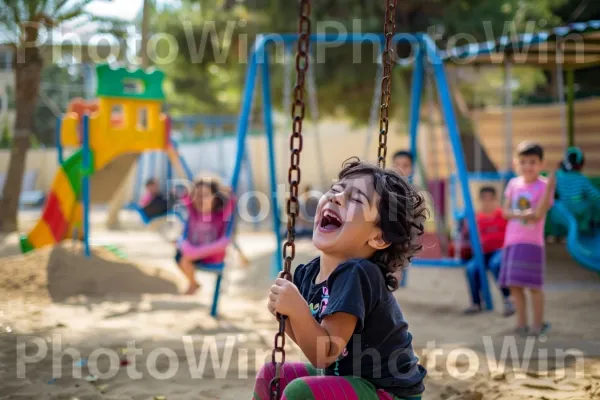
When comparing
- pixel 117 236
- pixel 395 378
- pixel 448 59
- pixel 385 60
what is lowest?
pixel 117 236

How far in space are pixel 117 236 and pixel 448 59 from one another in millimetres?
6920

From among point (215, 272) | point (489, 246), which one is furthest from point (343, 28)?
point (215, 272)

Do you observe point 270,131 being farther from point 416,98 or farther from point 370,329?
point 370,329

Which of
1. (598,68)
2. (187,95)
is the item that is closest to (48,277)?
(598,68)

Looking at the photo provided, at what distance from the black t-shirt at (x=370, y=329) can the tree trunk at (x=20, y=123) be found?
10603mm

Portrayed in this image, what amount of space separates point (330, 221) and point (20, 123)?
10.7m

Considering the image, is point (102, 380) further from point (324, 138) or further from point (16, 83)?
point (324, 138)

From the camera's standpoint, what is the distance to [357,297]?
184 cm

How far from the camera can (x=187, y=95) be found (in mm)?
21219

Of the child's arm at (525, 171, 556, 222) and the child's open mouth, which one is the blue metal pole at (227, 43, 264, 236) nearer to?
the child's arm at (525, 171, 556, 222)

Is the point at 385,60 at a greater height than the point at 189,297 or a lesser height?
greater

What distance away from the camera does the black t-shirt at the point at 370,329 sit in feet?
6.10

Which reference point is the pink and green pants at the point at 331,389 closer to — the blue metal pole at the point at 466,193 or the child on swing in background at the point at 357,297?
the child on swing in background at the point at 357,297

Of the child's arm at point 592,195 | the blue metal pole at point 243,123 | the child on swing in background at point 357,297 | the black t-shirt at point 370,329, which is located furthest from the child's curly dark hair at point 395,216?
the child's arm at point 592,195
